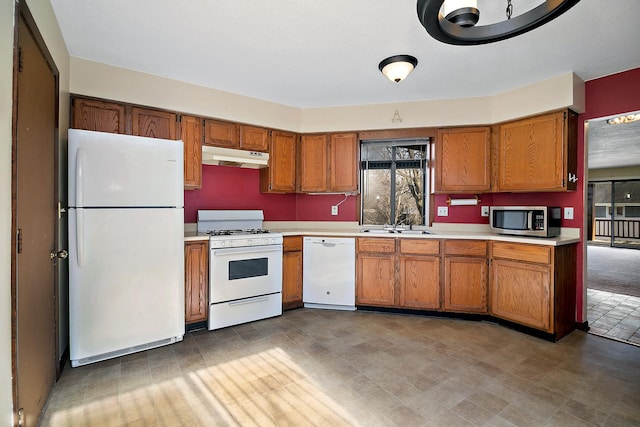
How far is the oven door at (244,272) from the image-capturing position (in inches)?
117

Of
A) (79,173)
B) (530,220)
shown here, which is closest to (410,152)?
(530,220)

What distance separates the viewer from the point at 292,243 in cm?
353

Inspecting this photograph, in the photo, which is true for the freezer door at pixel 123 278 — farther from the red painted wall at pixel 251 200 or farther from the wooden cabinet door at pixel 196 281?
the red painted wall at pixel 251 200

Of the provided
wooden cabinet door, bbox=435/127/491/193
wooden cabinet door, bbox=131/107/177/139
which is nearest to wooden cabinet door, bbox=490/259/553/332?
wooden cabinet door, bbox=435/127/491/193

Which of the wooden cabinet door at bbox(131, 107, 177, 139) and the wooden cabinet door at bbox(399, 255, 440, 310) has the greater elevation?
the wooden cabinet door at bbox(131, 107, 177, 139)

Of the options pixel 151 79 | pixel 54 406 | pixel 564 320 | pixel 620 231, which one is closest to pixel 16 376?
pixel 54 406

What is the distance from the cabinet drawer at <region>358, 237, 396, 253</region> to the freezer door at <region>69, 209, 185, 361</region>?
1.88m

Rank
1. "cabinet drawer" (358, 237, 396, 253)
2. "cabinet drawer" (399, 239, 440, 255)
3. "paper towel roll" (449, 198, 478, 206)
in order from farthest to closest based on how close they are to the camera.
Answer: "paper towel roll" (449, 198, 478, 206), "cabinet drawer" (358, 237, 396, 253), "cabinet drawer" (399, 239, 440, 255)

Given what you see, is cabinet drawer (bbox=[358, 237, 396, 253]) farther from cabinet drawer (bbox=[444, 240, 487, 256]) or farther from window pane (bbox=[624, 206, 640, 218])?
window pane (bbox=[624, 206, 640, 218])

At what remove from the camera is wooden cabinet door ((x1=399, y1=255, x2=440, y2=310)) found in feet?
Result: 10.8

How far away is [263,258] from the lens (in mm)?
3238

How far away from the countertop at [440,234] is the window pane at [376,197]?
0.25 m

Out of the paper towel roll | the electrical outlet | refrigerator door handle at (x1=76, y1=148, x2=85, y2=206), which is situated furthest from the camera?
the paper towel roll

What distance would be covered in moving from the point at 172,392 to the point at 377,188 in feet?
10.3
